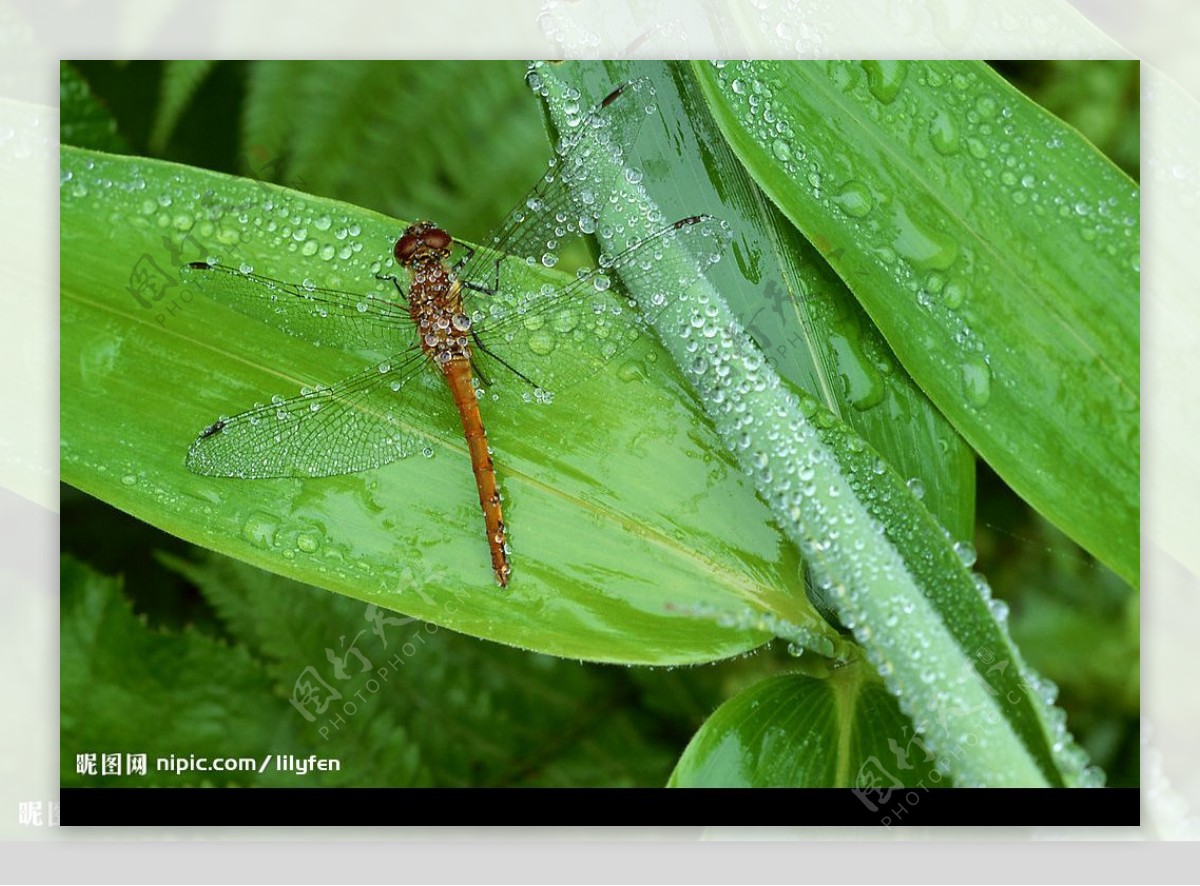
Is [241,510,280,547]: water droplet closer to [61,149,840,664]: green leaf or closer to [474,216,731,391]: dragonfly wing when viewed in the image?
[61,149,840,664]: green leaf

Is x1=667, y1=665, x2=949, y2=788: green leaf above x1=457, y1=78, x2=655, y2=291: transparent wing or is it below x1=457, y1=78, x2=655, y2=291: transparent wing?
below

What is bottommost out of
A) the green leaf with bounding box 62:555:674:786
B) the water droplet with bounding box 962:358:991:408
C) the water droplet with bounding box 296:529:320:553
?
the green leaf with bounding box 62:555:674:786

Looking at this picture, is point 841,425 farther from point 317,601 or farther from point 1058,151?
point 317,601

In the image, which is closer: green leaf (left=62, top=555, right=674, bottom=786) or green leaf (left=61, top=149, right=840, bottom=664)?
green leaf (left=61, top=149, right=840, bottom=664)

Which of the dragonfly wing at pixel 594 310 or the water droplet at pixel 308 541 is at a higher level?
the dragonfly wing at pixel 594 310

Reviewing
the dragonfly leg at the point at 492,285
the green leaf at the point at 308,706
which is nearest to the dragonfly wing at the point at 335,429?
the dragonfly leg at the point at 492,285

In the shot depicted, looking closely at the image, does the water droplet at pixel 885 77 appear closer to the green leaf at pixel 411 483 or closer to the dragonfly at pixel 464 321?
the dragonfly at pixel 464 321

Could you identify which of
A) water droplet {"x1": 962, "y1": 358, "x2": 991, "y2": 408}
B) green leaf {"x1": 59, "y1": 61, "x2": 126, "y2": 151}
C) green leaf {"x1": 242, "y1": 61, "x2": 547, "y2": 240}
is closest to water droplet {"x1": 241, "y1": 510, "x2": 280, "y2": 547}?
green leaf {"x1": 242, "y1": 61, "x2": 547, "y2": 240}
